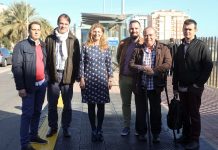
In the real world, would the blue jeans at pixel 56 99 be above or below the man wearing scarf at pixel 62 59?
below

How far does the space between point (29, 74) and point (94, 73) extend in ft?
3.64

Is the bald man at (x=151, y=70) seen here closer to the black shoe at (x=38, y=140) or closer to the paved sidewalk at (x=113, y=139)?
the paved sidewalk at (x=113, y=139)

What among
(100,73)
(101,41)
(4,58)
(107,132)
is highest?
(101,41)

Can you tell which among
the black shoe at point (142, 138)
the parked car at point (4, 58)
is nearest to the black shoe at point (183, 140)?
the black shoe at point (142, 138)

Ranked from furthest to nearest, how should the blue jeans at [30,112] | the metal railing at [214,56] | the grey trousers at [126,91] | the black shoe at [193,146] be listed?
the metal railing at [214,56], the grey trousers at [126,91], the black shoe at [193,146], the blue jeans at [30,112]

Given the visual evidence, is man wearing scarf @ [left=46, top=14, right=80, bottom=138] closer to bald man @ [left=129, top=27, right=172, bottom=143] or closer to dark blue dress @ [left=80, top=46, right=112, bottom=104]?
dark blue dress @ [left=80, top=46, right=112, bottom=104]

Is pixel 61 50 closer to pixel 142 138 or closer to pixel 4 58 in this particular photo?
pixel 142 138

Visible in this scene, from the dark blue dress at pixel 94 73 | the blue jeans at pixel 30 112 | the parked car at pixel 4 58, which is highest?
the dark blue dress at pixel 94 73

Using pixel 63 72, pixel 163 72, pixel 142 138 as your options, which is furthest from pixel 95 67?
pixel 142 138

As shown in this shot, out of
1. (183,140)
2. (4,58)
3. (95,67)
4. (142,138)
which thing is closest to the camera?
(95,67)

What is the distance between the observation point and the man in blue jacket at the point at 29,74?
6238 mm

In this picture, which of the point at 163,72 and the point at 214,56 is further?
the point at 214,56

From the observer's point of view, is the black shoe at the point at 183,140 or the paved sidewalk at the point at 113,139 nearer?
the paved sidewalk at the point at 113,139

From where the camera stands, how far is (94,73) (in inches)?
272
